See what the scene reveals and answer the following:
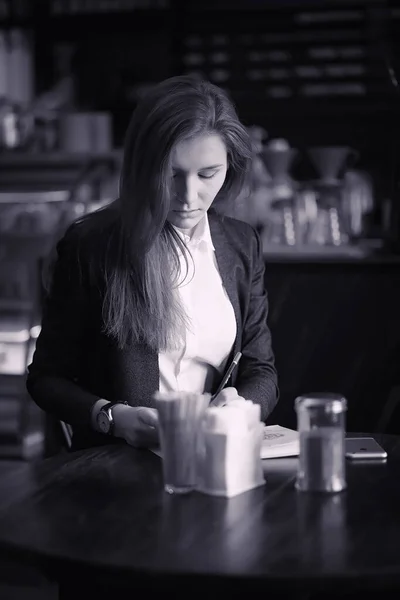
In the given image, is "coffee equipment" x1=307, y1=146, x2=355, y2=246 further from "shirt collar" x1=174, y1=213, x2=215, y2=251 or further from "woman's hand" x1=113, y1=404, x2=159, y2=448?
"woman's hand" x1=113, y1=404, x2=159, y2=448

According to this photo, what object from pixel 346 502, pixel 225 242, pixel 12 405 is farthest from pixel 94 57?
pixel 346 502

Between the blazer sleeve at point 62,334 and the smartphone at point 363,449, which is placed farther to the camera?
the blazer sleeve at point 62,334

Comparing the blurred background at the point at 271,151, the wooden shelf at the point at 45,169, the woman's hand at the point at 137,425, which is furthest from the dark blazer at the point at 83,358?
the wooden shelf at the point at 45,169

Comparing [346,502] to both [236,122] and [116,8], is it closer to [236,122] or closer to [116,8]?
[236,122]

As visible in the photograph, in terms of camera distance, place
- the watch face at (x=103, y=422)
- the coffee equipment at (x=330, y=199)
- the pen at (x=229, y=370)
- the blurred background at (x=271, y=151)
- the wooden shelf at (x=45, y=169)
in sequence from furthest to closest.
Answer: the wooden shelf at (x=45, y=169) → the coffee equipment at (x=330, y=199) → the blurred background at (x=271, y=151) → the pen at (x=229, y=370) → the watch face at (x=103, y=422)

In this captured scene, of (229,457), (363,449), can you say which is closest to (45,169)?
(363,449)

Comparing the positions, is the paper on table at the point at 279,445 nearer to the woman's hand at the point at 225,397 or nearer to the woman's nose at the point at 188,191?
the woman's hand at the point at 225,397

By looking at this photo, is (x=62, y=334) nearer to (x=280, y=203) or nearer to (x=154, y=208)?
(x=154, y=208)

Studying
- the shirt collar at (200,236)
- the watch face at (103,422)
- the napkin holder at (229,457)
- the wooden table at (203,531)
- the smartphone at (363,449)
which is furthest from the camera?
the shirt collar at (200,236)

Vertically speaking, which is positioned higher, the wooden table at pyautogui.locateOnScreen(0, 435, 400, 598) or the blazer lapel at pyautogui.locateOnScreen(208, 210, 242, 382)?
the blazer lapel at pyautogui.locateOnScreen(208, 210, 242, 382)

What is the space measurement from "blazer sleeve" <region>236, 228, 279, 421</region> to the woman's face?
339 mm

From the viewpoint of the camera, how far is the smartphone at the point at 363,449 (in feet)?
5.23

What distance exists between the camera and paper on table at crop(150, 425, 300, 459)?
1.60 metres

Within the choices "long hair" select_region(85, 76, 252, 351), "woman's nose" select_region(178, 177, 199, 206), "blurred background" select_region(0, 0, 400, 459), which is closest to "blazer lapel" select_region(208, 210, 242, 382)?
"long hair" select_region(85, 76, 252, 351)
